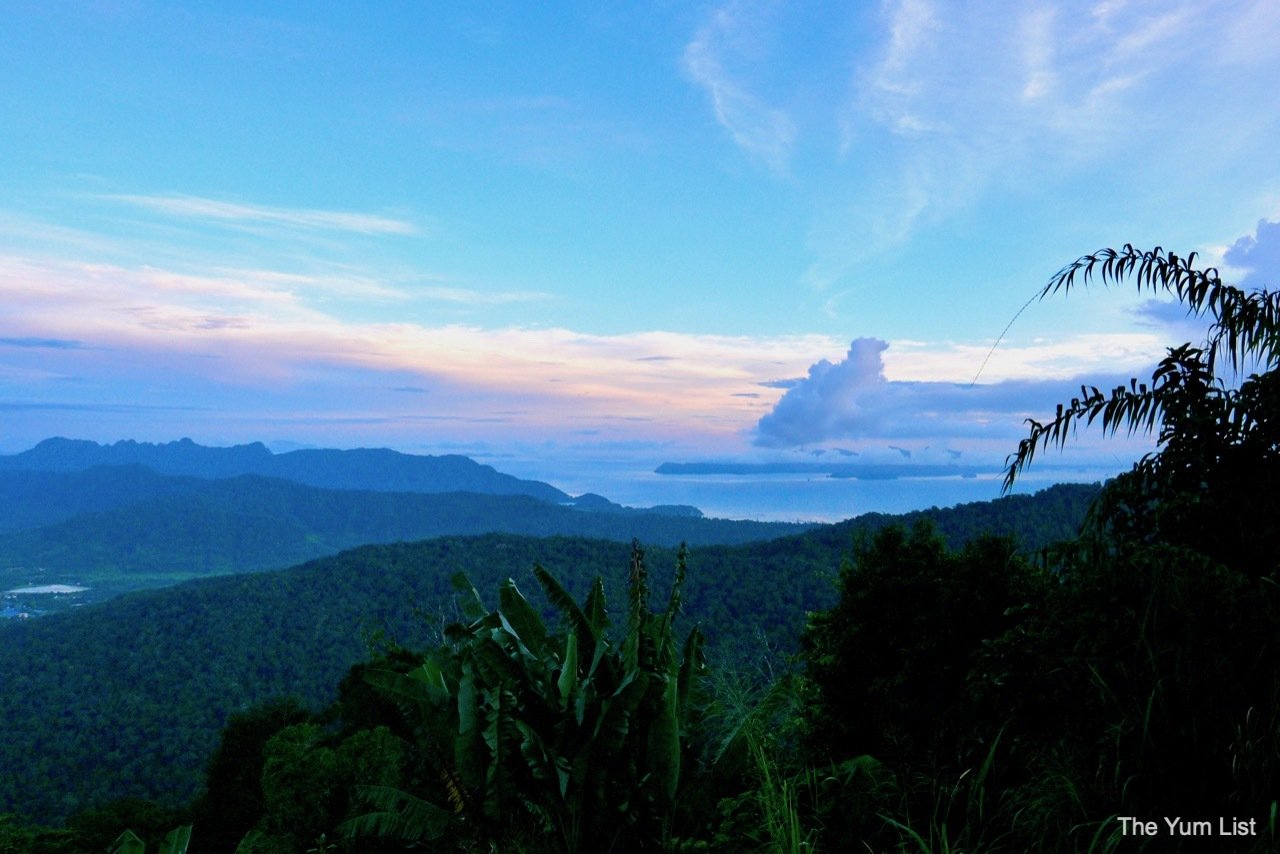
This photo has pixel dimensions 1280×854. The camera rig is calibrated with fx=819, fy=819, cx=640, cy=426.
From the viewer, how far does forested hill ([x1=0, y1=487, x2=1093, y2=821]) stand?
1644 inches

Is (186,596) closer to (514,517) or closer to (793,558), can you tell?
(793,558)

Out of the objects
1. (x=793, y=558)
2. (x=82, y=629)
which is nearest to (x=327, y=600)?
(x=82, y=629)

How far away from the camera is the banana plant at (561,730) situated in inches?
210

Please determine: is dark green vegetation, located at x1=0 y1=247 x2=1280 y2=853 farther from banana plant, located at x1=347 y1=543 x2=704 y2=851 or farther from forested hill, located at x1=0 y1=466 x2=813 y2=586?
forested hill, located at x1=0 y1=466 x2=813 y2=586

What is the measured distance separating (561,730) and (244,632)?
73306 mm

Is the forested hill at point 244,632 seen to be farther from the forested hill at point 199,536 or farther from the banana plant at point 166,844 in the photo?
the forested hill at point 199,536

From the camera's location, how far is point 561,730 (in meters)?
5.48

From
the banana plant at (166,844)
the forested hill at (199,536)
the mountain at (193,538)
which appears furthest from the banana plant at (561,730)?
the forested hill at (199,536)

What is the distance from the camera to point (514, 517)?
174 meters

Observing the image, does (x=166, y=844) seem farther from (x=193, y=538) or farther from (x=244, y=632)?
(x=193, y=538)

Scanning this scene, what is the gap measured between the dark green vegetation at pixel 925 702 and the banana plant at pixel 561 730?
0.02m

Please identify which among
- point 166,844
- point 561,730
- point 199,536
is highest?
point 561,730

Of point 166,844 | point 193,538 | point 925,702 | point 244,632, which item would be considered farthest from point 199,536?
point 925,702

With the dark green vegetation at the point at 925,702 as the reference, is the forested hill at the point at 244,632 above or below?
below
